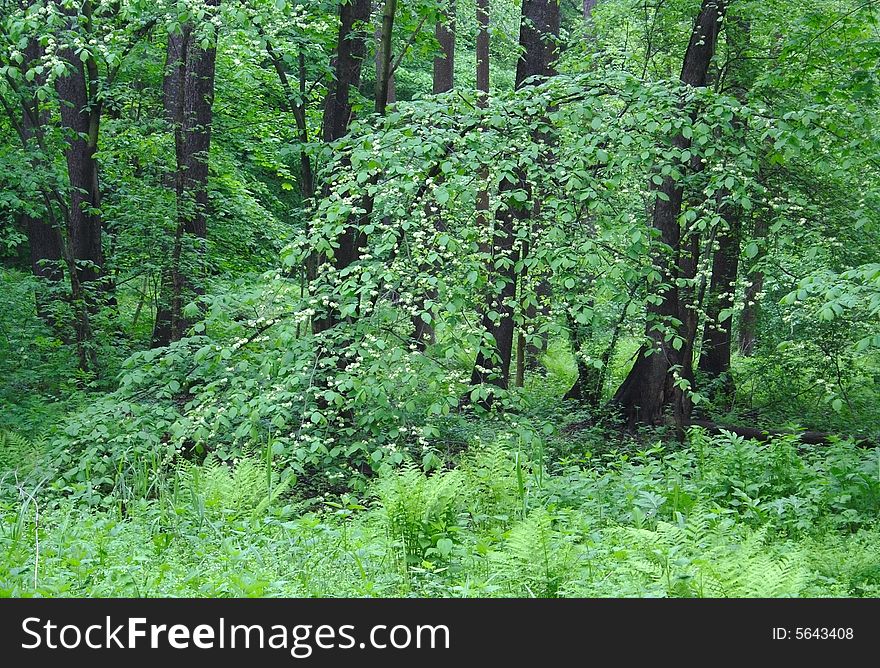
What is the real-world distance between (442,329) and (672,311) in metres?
4.71

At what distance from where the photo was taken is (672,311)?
10617mm

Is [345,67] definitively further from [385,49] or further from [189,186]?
[189,186]

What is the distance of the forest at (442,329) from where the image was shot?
5.05 m

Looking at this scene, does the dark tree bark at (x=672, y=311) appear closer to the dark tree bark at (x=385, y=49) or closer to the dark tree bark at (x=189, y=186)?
the dark tree bark at (x=385, y=49)

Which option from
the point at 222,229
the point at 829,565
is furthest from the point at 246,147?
Result: the point at 829,565

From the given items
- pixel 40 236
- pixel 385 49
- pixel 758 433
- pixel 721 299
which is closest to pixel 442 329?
pixel 385 49

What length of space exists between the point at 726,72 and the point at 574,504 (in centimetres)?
781

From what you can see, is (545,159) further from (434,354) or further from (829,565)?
(829,565)

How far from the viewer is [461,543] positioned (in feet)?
17.9

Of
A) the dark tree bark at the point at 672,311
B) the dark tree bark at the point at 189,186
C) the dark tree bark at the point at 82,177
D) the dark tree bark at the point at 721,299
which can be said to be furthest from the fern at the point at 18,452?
the dark tree bark at the point at 721,299

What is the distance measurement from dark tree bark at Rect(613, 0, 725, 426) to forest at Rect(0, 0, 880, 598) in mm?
48

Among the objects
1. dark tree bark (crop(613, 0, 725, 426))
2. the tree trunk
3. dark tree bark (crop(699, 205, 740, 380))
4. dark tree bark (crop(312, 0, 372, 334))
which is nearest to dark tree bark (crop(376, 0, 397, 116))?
dark tree bark (crop(312, 0, 372, 334))

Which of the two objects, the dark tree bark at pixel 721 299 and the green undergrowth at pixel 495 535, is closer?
the green undergrowth at pixel 495 535

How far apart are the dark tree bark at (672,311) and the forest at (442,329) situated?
0.16 feet
